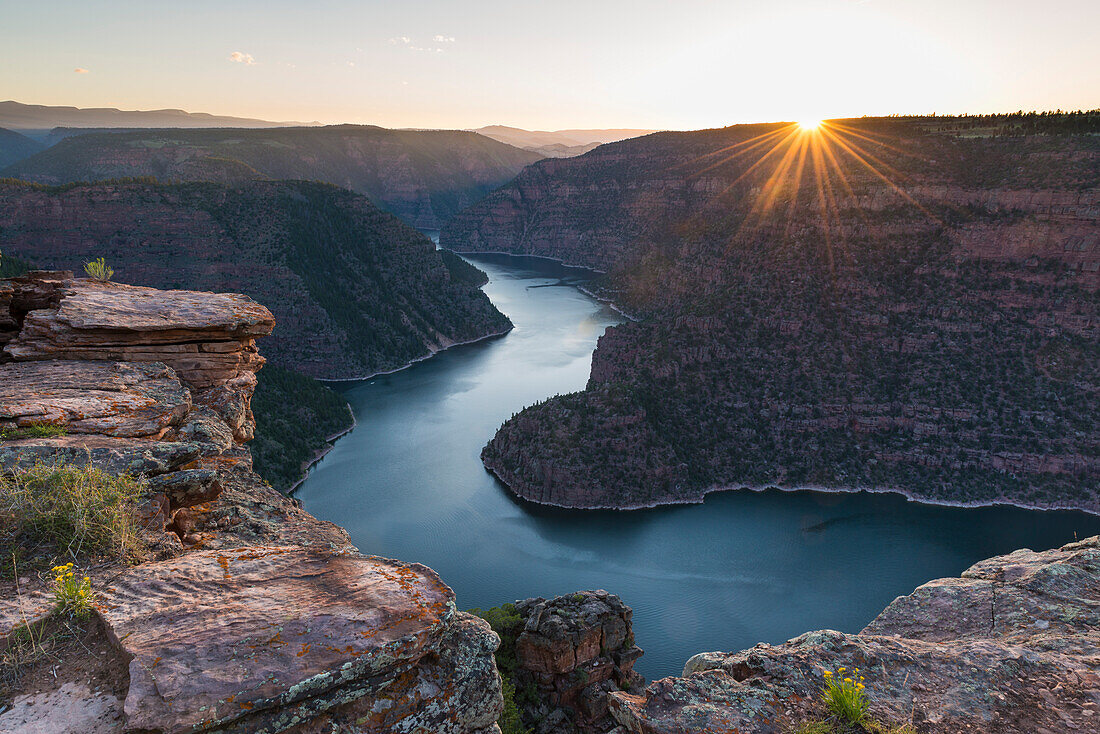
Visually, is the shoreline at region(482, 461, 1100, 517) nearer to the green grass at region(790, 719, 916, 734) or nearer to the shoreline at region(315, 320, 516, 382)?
the shoreline at region(315, 320, 516, 382)

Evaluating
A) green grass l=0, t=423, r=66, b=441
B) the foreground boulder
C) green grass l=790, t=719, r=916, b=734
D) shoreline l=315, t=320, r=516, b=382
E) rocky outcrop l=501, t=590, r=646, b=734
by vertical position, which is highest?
green grass l=0, t=423, r=66, b=441

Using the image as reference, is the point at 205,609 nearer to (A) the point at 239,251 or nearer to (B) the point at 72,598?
(B) the point at 72,598

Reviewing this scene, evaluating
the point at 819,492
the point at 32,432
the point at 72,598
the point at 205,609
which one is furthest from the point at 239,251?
the point at 205,609

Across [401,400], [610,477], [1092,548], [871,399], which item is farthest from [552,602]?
[401,400]

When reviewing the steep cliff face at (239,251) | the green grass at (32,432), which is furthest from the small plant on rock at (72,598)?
the steep cliff face at (239,251)

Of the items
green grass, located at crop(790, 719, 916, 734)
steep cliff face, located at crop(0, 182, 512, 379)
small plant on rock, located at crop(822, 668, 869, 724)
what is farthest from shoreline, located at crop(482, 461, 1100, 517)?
steep cliff face, located at crop(0, 182, 512, 379)

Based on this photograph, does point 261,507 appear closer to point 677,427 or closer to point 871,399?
point 677,427
